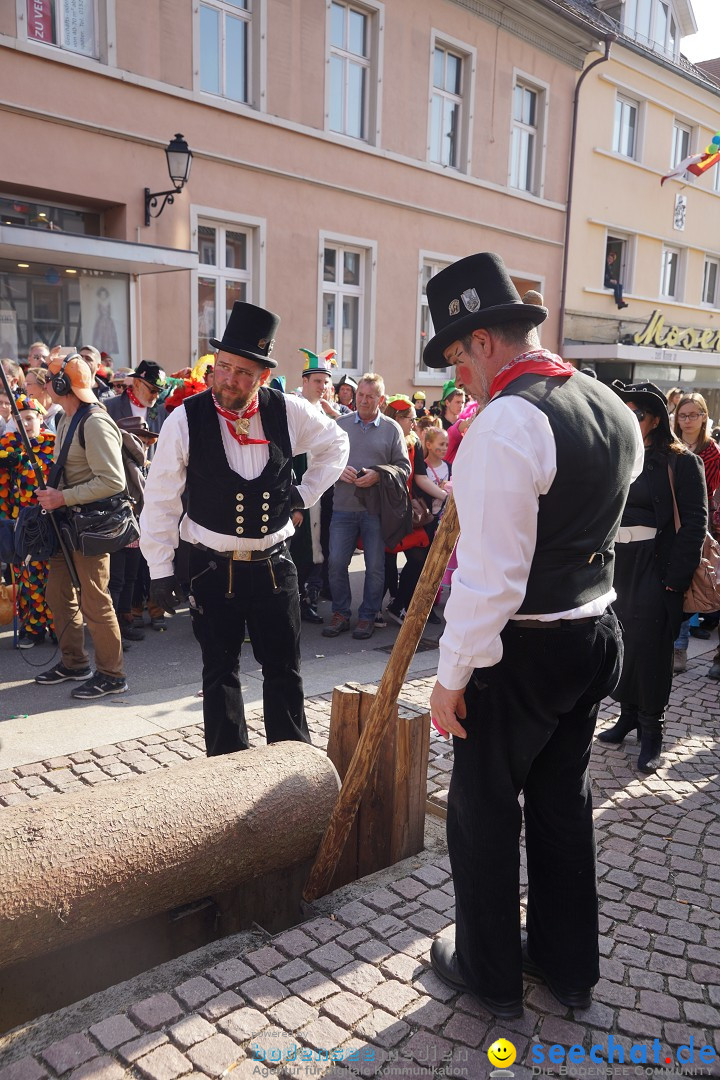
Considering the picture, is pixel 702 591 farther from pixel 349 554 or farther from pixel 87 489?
pixel 87 489

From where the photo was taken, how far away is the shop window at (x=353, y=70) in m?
13.4

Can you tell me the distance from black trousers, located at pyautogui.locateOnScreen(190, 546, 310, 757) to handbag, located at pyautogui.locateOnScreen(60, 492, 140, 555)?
152cm

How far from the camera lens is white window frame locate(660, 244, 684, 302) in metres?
21.8

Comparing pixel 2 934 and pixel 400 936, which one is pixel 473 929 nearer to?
pixel 400 936

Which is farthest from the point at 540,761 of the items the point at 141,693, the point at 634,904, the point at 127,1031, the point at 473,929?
the point at 141,693

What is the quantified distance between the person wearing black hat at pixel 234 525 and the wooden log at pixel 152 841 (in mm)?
605

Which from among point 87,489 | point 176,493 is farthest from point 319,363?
point 176,493

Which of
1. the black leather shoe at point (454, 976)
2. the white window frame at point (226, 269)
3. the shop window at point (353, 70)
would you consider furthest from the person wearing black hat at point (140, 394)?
the shop window at point (353, 70)

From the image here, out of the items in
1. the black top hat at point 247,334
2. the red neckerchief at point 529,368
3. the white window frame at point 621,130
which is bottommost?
the red neckerchief at point 529,368

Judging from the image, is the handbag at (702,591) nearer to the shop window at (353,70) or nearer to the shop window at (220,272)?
the shop window at (220,272)

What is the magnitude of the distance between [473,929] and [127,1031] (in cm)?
98

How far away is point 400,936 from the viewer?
2.86 metres

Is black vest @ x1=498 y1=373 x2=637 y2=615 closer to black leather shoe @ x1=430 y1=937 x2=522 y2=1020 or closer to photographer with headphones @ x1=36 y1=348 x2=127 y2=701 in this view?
black leather shoe @ x1=430 y1=937 x2=522 y2=1020

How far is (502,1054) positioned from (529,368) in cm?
182
